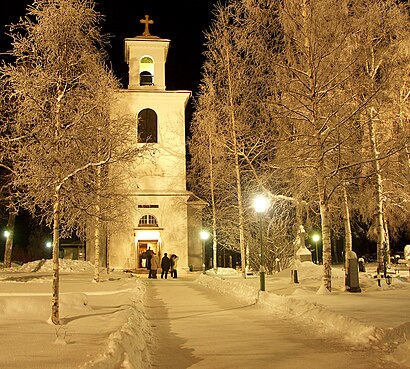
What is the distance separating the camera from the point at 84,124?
12484 millimetres

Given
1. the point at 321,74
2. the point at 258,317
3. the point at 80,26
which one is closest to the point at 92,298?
the point at 258,317

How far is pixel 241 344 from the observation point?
961cm

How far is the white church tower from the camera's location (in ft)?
120

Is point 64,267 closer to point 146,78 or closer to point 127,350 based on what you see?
point 146,78

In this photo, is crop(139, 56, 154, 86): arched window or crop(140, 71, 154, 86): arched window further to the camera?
crop(140, 71, 154, 86): arched window

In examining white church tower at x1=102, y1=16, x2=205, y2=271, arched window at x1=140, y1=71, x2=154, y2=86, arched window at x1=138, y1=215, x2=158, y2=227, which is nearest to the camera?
white church tower at x1=102, y1=16, x2=205, y2=271

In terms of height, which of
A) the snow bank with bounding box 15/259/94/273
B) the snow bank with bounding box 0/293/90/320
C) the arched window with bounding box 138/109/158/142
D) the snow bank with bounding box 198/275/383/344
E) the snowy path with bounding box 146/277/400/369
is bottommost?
the snowy path with bounding box 146/277/400/369

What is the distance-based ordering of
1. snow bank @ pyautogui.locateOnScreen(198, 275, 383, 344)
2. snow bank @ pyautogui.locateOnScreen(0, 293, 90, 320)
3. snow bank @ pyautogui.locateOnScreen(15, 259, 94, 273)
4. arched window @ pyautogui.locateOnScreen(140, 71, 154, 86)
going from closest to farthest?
snow bank @ pyautogui.locateOnScreen(198, 275, 383, 344) → snow bank @ pyautogui.locateOnScreen(0, 293, 90, 320) → snow bank @ pyautogui.locateOnScreen(15, 259, 94, 273) → arched window @ pyautogui.locateOnScreen(140, 71, 154, 86)

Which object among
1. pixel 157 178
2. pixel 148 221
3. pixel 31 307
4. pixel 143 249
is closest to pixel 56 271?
pixel 31 307

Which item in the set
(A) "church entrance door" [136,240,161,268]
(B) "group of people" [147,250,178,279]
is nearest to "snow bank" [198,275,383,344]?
(B) "group of people" [147,250,178,279]

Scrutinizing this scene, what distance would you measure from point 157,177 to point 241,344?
28.7 meters

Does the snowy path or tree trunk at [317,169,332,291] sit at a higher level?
tree trunk at [317,169,332,291]

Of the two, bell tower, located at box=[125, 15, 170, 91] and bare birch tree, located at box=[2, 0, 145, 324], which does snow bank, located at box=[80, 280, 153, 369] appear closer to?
bare birch tree, located at box=[2, 0, 145, 324]

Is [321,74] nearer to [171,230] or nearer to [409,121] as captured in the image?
[409,121]
